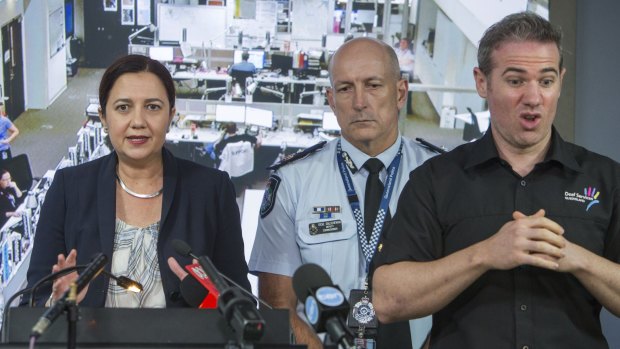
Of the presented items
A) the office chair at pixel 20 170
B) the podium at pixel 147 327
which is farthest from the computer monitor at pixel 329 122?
the podium at pixel 147 327

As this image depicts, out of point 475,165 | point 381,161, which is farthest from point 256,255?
point 475,165

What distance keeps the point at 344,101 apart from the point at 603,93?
2.41 m

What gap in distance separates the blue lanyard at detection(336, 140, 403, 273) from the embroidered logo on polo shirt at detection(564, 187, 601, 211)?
68cm

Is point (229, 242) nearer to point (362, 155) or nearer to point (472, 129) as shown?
point (362, 155)

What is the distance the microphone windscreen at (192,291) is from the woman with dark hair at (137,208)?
41 centimetres

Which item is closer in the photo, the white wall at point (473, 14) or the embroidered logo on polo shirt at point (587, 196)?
the embroidered logo on polo shirt at point (587, 196)

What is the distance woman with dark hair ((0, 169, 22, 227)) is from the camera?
4262 millimetres

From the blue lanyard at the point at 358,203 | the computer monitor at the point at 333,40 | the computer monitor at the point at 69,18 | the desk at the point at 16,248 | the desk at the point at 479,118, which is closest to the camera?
the blue lanyard at the point at 358,203

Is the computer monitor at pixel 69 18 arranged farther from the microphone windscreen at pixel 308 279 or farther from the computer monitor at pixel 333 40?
the microphone windscreen at pixel 308 279

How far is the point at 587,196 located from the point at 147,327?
108 cm

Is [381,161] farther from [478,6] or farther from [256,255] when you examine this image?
[478,6]

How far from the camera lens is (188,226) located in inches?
101

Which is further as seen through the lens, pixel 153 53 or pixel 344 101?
pixel 153 53

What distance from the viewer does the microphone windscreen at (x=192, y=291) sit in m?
2.01
